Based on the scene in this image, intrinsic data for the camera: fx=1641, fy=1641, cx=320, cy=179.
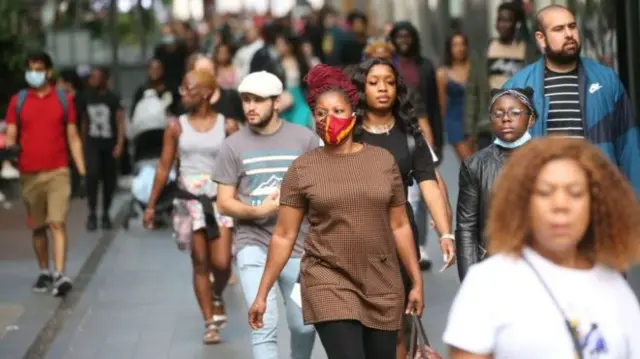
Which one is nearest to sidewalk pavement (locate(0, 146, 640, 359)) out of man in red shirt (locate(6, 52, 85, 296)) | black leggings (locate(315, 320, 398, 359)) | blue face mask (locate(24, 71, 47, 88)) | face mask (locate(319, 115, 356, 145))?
man in red shirt (locate(6, 52, 85, 296))

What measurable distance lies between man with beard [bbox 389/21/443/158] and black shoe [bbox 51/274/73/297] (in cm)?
294

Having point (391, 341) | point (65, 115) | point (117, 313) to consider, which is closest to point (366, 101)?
point (391, 341)

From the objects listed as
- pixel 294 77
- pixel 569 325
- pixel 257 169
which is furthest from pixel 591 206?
pixel 294 77

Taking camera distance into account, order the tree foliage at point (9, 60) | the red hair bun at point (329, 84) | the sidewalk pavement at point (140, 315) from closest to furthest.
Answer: the red hair bun at point (329, 84) → the sidewalk pavement at point (140, 315) → the tree foliage at point (9, 60)

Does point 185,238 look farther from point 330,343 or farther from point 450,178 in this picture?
point 450,178

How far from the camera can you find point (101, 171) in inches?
655

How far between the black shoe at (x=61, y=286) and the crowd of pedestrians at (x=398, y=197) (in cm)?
1

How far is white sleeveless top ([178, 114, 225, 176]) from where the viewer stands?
31.6 feet

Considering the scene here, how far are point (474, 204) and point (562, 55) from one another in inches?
44.9

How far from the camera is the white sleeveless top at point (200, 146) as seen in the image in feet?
31.6

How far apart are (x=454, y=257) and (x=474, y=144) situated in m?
5.97

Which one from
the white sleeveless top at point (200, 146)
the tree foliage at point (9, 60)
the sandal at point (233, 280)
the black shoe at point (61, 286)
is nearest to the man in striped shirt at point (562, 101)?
the white sleeveless top at point (200, 146)

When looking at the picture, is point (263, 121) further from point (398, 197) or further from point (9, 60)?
point (9, 60)

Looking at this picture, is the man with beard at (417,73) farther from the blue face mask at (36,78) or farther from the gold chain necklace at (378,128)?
the gold chain necklace at (378,128)
